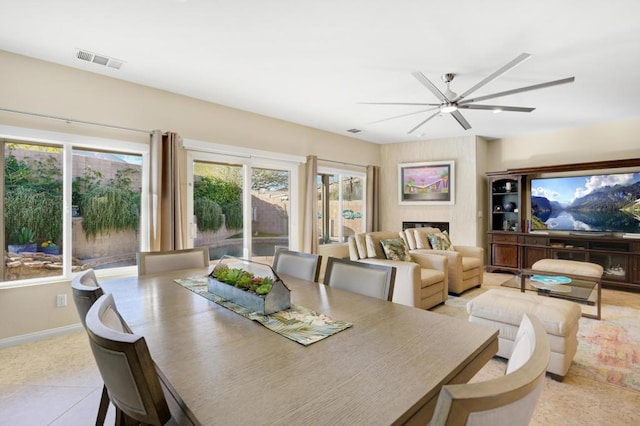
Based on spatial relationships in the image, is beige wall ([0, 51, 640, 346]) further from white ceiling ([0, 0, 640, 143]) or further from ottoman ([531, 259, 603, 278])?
ottoman ([531, 259, 603, 278])

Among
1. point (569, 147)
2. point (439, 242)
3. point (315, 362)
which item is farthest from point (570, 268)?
point (315, 362)

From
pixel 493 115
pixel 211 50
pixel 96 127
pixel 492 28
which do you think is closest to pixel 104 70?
pixel 96 127

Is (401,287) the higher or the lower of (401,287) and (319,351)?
the lower

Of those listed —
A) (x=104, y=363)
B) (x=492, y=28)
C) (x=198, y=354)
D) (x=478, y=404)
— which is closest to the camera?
(x=478, y=404)

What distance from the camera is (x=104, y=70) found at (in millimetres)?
3176

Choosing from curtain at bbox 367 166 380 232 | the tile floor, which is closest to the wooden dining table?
the tile floor

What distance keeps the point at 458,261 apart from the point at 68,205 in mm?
4605

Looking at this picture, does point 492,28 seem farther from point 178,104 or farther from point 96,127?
point 96,127

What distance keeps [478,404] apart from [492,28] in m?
2.75

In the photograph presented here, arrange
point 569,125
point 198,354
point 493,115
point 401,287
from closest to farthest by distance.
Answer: point 198,354, point 401,287, point 493,115, point 569,125

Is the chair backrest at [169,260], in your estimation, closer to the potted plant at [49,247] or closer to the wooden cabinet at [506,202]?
the potted plant at [49,247]

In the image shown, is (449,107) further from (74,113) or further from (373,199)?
(74,113)

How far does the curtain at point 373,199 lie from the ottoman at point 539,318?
363 centimetres

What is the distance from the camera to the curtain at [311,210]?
5.23 m
